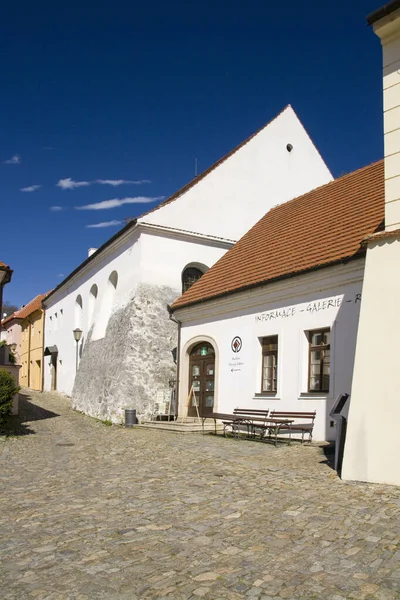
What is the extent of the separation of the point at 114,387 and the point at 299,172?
40.4ft

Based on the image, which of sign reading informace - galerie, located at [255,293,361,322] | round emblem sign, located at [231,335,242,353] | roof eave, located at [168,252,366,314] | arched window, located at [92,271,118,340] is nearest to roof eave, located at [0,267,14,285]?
arched window, located at [92,271,118,340]

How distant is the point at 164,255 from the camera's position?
73.9 feet

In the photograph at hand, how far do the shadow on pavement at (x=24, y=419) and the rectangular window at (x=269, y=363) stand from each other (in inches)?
273

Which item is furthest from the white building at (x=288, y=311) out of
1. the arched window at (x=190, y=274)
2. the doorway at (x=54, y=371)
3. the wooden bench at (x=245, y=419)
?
the doorway at (x=54, y=371)

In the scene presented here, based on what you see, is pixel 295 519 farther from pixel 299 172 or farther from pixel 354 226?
pixel 299 172

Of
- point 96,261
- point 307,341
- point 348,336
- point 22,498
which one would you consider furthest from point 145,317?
point 22,498

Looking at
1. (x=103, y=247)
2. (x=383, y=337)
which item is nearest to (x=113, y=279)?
(x=103, y=247)

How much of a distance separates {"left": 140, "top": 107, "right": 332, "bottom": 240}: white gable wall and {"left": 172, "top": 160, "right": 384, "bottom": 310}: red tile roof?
2.61 m

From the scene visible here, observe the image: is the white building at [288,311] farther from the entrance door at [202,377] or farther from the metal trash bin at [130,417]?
the metal trash bin at [130,417]

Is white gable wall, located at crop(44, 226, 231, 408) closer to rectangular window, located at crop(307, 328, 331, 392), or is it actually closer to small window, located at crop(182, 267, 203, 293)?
small window, located at crop(182, 267, 203, 293)

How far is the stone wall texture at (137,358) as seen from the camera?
68.0 feet

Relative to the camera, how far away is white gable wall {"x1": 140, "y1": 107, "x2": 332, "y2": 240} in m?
23.0

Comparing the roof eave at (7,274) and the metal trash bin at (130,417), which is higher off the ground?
the roof eave at (7,274)

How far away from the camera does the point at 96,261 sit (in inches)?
1078
